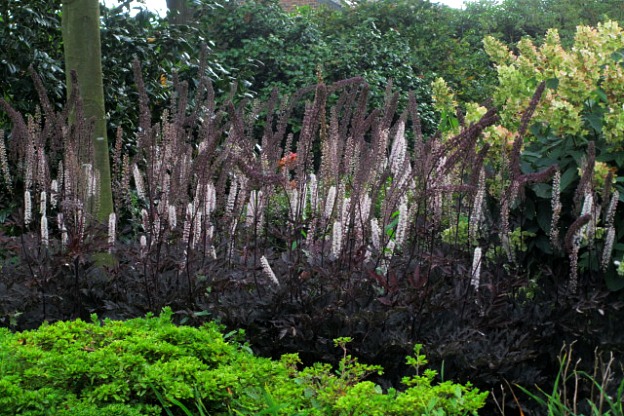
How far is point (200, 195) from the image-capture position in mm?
4316

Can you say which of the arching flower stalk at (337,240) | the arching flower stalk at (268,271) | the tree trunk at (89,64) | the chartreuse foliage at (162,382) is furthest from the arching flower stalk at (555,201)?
the tree trunk at (89,64)

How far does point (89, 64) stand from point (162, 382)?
356cm

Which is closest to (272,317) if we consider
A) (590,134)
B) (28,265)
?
(28,265)

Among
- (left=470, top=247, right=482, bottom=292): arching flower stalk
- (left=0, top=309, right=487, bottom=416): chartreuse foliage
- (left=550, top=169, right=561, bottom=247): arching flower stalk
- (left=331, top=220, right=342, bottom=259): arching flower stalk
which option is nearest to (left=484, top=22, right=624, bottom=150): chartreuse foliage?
(left=550, top=169, right=561, bottom=247): arching flower stalk

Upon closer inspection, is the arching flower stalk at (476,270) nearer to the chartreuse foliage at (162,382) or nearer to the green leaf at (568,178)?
the green leaf at (568,178)

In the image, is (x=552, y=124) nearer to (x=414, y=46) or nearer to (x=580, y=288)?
(x=580, y=288)

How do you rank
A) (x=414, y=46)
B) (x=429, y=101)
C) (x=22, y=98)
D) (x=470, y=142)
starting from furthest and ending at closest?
(x=414, y=46), (x=429, y=101), (x=22, y=98), (x=470, y=142)

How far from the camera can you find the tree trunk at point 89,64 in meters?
5.55

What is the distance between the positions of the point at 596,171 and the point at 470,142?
0.79 m

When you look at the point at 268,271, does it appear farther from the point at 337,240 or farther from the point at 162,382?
the point at 162,382

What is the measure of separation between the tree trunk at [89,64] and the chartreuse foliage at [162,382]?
268cm

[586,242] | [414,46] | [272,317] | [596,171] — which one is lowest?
[272,317]

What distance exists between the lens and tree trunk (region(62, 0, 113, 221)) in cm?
555

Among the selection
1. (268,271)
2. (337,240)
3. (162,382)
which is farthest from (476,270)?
(162,382)
